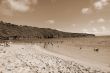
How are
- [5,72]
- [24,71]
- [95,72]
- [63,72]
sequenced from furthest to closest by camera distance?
Answer: 1. [95,72]
2. [63,72]
3. [24,71]
4. [5,72]

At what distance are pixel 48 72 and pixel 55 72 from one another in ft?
1.83

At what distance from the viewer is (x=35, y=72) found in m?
11.4

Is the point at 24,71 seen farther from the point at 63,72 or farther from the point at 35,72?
the point at 63,72

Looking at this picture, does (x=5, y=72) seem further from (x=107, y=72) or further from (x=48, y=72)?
(x=107, y=72)

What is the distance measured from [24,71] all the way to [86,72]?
5.01 m

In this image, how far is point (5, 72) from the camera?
10484 millimetres

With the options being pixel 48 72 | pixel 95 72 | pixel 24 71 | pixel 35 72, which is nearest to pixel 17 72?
pixel 24 71

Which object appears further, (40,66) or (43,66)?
(43,66)

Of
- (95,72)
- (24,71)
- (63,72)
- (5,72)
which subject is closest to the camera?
(5,72)

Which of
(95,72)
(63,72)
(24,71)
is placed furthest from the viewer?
(95,72)

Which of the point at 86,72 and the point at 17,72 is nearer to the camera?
the point at 17,72

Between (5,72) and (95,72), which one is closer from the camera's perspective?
(5,72)

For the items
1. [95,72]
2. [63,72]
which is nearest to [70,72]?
[63,72]

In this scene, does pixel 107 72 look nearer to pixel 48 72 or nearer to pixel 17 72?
pixel 48 72
